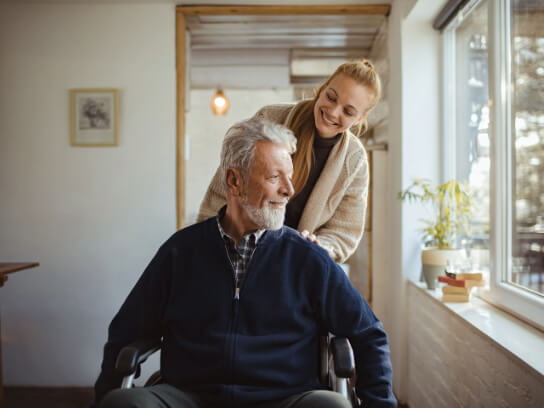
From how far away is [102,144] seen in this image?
3.19m

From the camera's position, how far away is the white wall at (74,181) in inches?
125

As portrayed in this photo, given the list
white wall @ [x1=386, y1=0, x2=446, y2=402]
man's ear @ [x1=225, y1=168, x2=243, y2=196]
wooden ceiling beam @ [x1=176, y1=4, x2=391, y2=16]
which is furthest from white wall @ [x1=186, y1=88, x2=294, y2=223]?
man's ear @ [x1=225, y1=168, x2=243, y2=196]

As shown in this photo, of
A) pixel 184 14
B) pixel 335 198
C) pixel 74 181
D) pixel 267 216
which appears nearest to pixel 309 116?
pixel 335 198

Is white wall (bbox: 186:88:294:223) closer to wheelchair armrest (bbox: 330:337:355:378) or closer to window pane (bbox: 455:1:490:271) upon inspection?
window pane (bbox: 455:1:490:271)

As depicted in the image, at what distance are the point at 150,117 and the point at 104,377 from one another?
2131 millimetres

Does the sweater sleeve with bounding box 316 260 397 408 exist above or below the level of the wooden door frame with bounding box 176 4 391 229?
below

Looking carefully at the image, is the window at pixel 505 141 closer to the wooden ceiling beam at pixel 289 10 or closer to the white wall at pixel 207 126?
the wooden ceiling beam at pixel 289 10

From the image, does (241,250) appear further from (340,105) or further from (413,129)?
(413,129)

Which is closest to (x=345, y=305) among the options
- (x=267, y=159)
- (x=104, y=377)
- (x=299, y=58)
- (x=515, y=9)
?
(x=267, y=159)

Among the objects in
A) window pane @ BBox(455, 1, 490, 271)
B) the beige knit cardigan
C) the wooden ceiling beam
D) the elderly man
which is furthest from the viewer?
the wooden ceiling beam

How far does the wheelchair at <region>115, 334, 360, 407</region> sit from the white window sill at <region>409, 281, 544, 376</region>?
0.53 metres

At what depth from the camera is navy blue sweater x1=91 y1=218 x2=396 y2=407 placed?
1340 mm

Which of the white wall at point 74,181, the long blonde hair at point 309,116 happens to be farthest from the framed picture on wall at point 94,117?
the long blonde hair at point 309,116

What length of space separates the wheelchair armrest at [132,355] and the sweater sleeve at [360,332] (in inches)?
22.0
